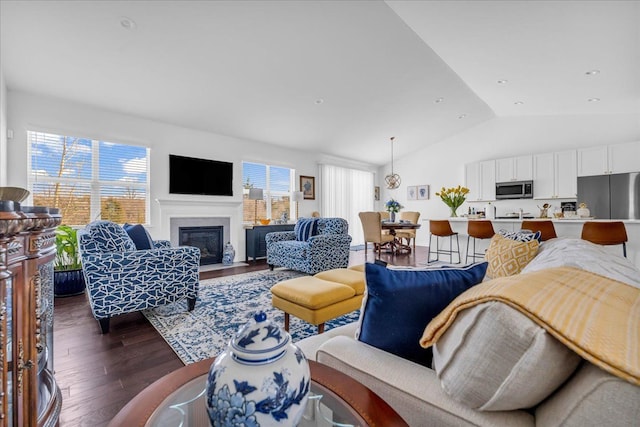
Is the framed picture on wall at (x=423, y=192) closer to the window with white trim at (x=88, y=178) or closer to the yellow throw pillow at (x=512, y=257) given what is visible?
the yellow throw pillow at (x=512, y=257)

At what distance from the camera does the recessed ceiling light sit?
9.20ft

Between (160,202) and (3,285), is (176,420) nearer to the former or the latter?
(3,285)

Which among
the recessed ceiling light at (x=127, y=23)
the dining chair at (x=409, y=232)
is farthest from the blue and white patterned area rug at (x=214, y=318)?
the dining chair at (x=409, y=232)

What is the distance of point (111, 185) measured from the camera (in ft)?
14.3

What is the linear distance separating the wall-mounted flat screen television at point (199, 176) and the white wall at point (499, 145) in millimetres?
4471

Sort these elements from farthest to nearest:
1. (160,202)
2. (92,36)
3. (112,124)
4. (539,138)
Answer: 1. (539,138)
2. (160,202)
3. (112,124)
4. (92,36)

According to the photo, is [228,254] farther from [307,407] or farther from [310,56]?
[307,407]

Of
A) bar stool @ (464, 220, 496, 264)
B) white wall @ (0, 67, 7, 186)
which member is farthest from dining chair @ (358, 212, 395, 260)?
white wall @ (0, 67, 7, 186)

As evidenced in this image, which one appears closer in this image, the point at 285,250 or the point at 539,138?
the point at 285,250

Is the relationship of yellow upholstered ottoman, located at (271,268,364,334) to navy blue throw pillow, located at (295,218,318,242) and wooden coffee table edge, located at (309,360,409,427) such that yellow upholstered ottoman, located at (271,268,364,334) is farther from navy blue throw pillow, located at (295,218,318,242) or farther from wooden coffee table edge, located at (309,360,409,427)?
navy blue throw pillow, located at (295,218,318,242)

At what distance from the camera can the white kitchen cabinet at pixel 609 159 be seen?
521cm

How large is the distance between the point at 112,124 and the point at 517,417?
17.8ft

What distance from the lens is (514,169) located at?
661 centimetres

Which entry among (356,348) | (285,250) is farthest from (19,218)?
(285,250)
